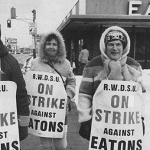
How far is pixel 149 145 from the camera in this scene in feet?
13.5

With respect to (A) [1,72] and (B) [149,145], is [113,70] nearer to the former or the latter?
(A) [1,72]

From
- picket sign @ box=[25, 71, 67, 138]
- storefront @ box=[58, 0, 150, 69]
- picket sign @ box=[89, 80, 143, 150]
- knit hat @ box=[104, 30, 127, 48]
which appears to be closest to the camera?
picket sign @ box=[89, 80, 143, 150]

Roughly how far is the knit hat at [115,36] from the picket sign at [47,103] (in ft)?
2.70

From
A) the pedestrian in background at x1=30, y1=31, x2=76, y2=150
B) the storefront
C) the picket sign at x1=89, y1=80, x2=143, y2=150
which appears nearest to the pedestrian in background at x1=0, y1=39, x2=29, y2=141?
the picket sign at x1=89, y1=80, x2=143, y2=150

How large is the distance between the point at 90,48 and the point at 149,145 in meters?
14.4

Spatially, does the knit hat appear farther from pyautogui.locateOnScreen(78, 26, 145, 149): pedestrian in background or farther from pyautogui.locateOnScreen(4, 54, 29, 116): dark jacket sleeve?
pyautogui.locateOnScreen(4, 54, 29, 116): dark jacket sleeve

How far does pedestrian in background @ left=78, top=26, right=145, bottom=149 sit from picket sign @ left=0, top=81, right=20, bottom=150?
2.19 ft

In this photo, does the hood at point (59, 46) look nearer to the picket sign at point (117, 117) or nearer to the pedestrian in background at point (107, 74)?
the pedestrian in background at point (107, 74)

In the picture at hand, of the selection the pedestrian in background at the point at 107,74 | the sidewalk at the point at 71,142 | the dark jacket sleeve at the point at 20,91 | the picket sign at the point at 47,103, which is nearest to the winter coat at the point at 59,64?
the picket sign at the point at 47,103

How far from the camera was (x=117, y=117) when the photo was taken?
8.86 feet

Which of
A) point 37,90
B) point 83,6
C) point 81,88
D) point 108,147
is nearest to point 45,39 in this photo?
point 37,90

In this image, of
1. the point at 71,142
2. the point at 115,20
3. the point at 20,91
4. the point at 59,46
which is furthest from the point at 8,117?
the point at 115,20

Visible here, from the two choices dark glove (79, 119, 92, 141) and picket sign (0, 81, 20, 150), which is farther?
dark glove (79, 119, 92, 141)

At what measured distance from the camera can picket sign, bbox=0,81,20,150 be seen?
2.52 m
